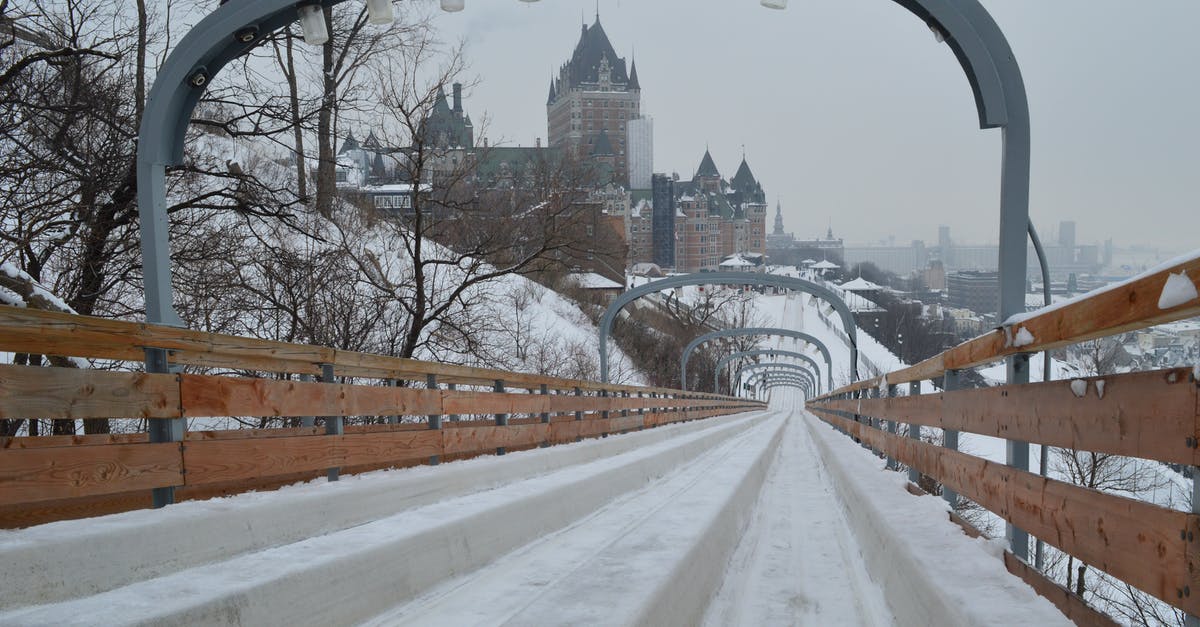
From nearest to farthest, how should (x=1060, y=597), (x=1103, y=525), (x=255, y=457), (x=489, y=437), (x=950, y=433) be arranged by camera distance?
(x=1103, y=525) < (x=1060, y=597) < (x=255, y=457) < (x=950, y=433) < (x=489, y=437)

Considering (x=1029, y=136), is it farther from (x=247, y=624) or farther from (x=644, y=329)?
(x=644, y=329)

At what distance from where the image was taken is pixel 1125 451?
258 cm

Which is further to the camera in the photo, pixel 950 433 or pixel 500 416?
pixel 500 416

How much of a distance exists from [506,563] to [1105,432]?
123 inches

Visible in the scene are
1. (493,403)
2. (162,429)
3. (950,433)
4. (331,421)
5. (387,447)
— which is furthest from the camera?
(493,403)

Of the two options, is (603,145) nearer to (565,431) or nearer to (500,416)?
(565,431)

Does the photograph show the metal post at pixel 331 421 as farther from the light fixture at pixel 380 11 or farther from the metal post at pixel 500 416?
the metal post at pixel 500 416

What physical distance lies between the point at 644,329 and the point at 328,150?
43.9m

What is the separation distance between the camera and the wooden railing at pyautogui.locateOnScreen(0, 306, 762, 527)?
4020mm

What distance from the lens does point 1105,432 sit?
2.75 meters

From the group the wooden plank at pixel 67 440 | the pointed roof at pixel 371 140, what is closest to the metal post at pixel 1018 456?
the wooden plank at pixel 67 440

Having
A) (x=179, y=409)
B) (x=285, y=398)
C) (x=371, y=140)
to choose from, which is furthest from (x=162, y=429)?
(x=371, y=140)

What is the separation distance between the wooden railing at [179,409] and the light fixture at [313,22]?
104 inches

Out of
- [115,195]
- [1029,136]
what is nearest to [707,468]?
[1029,136]
